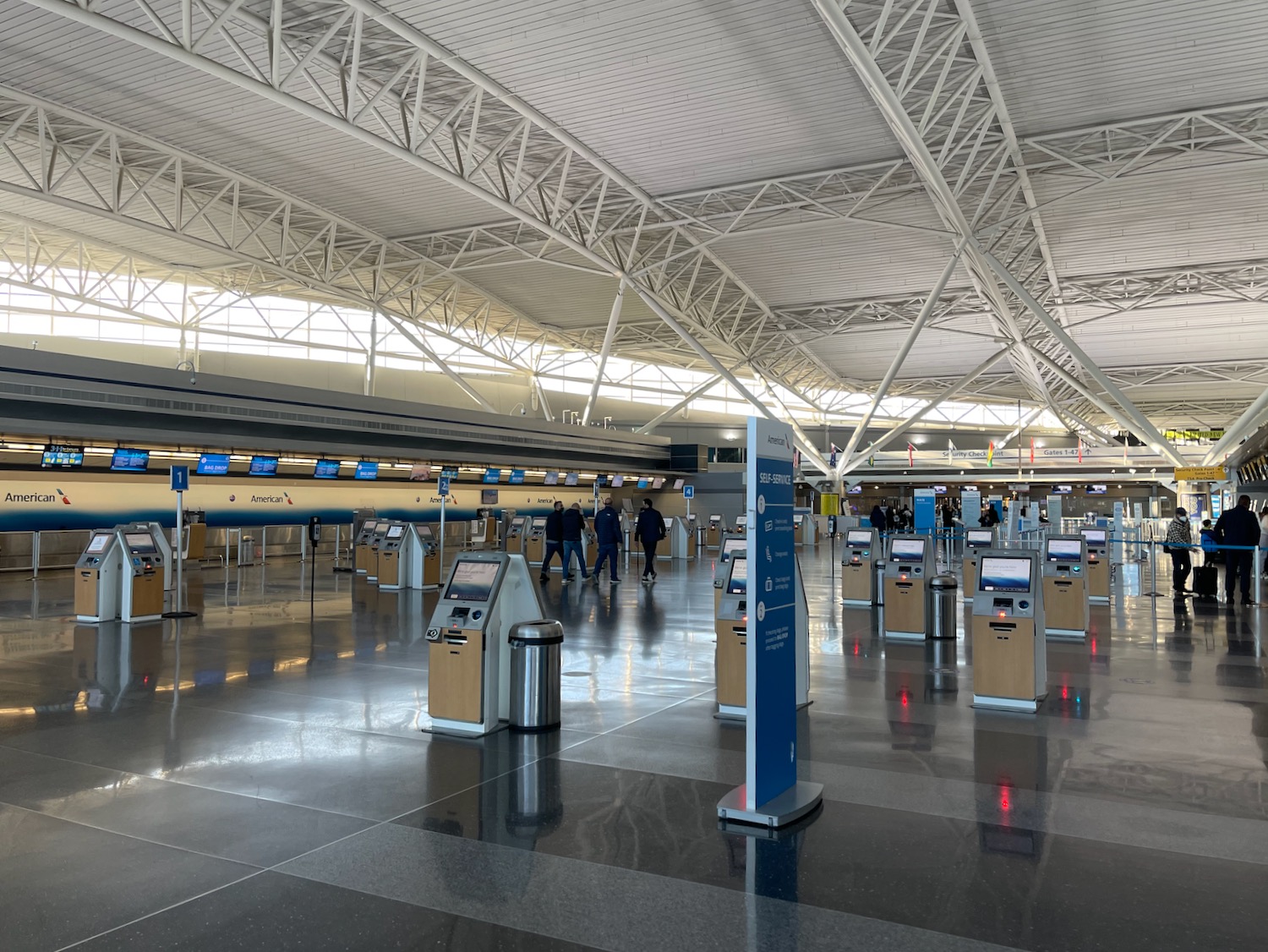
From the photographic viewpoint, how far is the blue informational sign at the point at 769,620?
5.24m

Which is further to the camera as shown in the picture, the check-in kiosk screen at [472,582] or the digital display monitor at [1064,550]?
the digital display monitor at [1064,550]

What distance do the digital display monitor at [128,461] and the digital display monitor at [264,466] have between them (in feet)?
9.61

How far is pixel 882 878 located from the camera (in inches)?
173

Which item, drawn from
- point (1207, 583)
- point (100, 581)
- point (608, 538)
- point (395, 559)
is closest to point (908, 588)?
point (1207, 583)

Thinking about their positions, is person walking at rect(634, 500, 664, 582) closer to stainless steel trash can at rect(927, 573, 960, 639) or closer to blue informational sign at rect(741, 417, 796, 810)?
stainless steel trash can at rect(927, 573, 960, 639)

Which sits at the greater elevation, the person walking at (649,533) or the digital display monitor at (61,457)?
the digital display monitor at (61,457)

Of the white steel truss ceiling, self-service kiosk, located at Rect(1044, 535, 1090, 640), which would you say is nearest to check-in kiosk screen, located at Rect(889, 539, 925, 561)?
self-service kiosk, located at Rect(1044, 535, 1090, 640)

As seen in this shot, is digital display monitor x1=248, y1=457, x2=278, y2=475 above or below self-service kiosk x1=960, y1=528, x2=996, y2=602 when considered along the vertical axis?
above

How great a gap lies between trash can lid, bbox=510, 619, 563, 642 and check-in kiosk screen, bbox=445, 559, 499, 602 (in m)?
0.34

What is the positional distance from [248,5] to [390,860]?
1594 centimetres

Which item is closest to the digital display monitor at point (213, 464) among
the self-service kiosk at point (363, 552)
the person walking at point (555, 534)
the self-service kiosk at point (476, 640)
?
the self-service kiosk at point (363, 552)

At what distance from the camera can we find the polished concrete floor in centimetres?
392

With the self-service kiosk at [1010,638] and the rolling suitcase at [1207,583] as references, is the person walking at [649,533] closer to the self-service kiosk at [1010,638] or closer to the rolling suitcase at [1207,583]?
the rolling suitcase at [1207,583]

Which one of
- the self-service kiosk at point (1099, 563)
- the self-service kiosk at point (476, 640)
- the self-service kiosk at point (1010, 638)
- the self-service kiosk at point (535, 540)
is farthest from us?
the self-service kiosk at point (535, 540)
